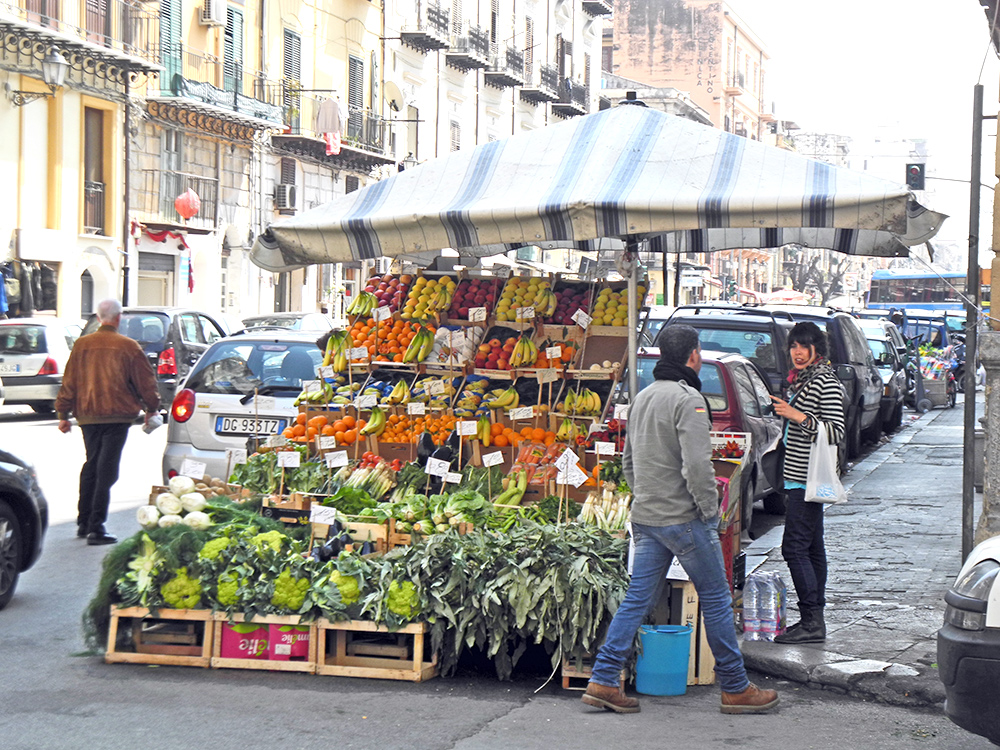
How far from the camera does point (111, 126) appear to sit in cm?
3036

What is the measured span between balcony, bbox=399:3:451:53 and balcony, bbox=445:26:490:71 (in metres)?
0.46

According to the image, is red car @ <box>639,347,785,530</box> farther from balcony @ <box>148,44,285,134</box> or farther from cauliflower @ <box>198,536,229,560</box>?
balcony @ <box>148,44,285,134</box>

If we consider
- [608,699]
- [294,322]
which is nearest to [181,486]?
[608,699]

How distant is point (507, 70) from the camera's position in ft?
162

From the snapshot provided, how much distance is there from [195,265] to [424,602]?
2876 cm

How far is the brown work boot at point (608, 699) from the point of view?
595 centimetres

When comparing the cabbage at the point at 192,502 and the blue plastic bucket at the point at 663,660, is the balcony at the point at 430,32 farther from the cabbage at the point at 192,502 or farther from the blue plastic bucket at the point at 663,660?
the blue plastic bucket at the point at 663,660

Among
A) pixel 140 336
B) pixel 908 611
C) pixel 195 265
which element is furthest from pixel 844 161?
pixel 908 611

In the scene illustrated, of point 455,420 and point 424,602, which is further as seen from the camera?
point 455,420

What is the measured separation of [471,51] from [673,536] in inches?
1634

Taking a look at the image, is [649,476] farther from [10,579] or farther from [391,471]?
[10,579]

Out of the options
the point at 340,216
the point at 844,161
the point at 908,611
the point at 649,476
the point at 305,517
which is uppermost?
the point at 844,161

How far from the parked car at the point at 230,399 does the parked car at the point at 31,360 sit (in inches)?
386

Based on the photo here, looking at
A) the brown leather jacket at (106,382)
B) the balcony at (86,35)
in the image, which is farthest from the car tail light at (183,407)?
the balcony at (86,35)
